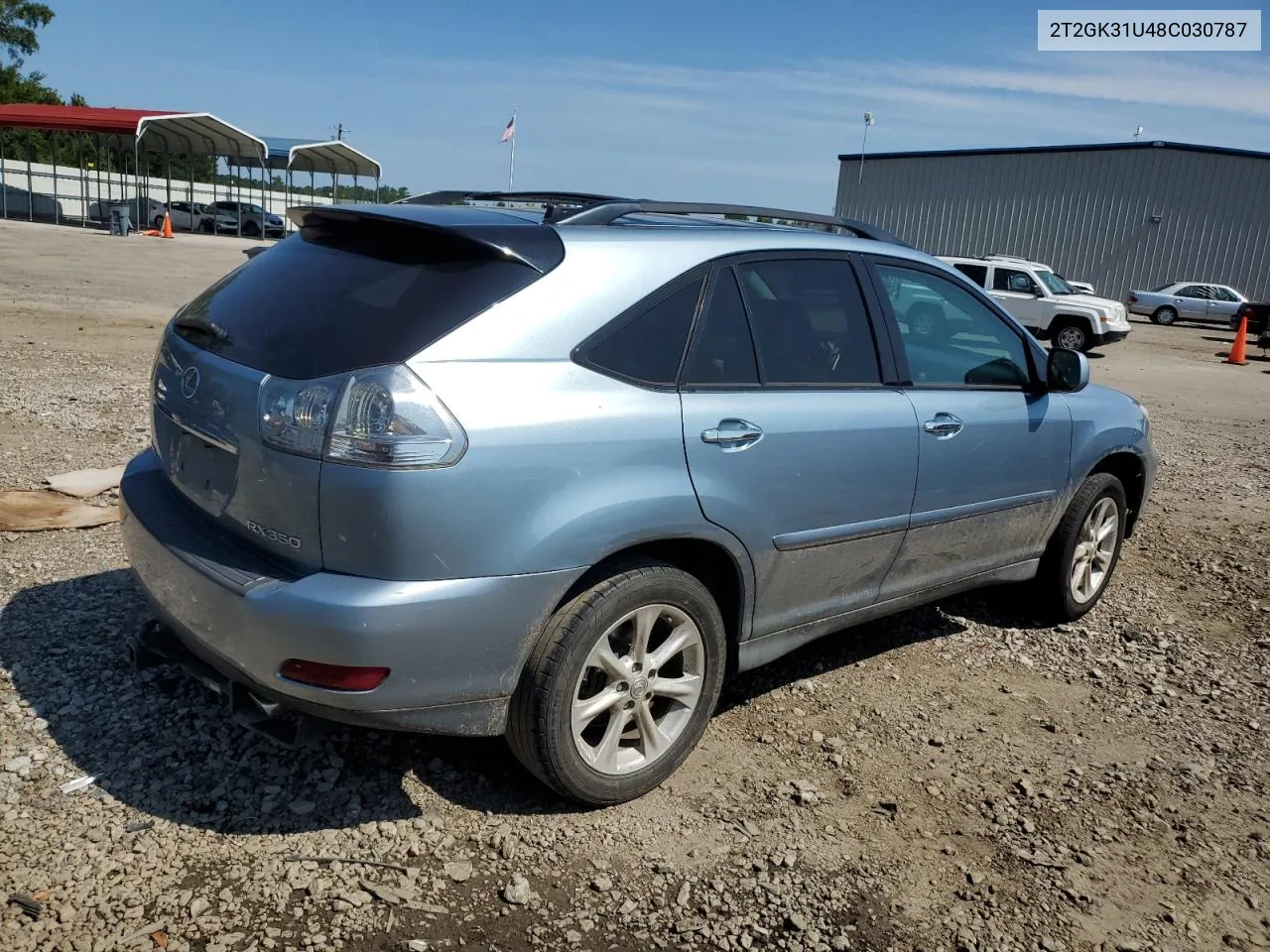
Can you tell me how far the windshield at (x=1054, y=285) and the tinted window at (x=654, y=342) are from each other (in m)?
19.6

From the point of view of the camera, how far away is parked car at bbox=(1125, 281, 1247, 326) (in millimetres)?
31188

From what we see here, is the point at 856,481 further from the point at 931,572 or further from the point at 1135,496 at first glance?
the point at 1135,496

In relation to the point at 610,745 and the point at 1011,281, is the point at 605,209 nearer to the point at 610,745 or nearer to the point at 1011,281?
the point at 610,745

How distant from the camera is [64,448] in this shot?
6.30m

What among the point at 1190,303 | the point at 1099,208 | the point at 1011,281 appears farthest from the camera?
the point at 1099,208

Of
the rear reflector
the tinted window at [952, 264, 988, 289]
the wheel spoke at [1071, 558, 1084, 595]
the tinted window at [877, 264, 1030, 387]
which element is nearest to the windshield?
the tinted window at [952, 264, 988, 289]

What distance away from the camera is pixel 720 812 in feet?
10.5

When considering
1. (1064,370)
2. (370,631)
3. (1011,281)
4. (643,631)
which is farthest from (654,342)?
(1011,281)

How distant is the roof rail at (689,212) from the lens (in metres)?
3.24

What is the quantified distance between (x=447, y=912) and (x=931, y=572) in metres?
2.28

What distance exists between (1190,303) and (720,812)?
109 ft

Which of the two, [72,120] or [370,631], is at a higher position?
[72,120]

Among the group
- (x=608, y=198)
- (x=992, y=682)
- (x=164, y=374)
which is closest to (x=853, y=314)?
(x=608, y=198)

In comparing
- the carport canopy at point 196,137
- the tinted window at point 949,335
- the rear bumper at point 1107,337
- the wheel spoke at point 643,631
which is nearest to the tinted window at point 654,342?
the wheel spoke at point 643,631
